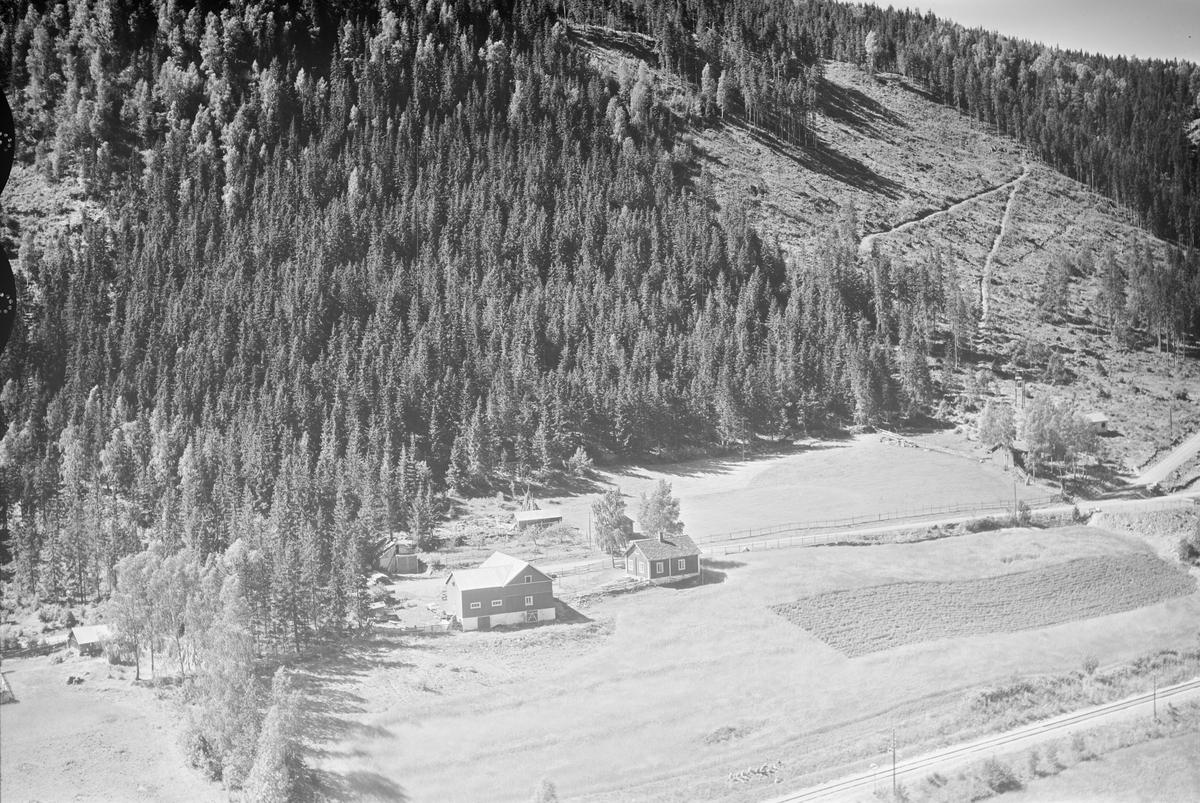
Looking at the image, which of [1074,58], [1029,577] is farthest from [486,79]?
[1029,577]

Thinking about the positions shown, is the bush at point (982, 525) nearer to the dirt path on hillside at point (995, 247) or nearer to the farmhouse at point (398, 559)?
the farmhouse at point (398, 559)

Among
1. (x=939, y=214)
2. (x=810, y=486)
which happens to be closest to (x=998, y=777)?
(x=810, y=486)

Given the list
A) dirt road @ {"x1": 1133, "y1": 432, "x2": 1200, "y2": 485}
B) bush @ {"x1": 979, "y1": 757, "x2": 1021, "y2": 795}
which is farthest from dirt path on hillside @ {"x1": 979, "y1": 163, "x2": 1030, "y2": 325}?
bush @ {"x1": 979, "y1": 757, "x2": 1021, "y2": 795}

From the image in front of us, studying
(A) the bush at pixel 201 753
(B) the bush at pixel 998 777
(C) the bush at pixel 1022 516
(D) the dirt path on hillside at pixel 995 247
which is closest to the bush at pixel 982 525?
(C) the bush at pixel 1022 516

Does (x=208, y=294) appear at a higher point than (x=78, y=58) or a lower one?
lower

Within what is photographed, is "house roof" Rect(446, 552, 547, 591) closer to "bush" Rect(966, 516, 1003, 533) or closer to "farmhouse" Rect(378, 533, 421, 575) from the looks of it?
"farmhouse" Rect(378, 533, 421, 575)

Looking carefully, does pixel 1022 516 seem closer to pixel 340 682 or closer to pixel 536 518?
pixel 536 518

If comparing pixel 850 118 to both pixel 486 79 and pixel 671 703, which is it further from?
pixel 671 703
